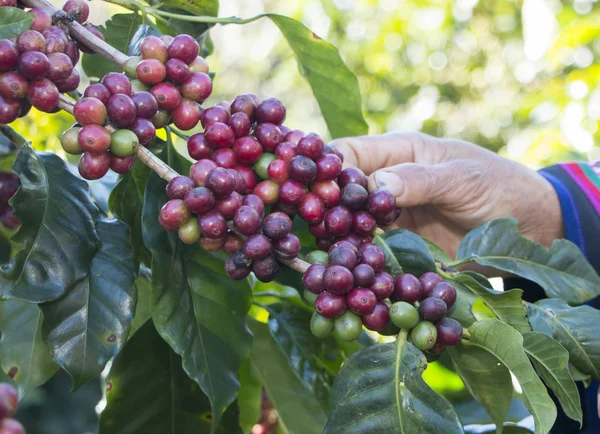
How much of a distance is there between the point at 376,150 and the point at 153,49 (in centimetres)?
89

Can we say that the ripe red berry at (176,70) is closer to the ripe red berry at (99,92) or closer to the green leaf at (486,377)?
the ripe red berry at (99,92)

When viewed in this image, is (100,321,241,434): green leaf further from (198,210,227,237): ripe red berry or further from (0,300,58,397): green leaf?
(198,210,227,237): ripe red berry

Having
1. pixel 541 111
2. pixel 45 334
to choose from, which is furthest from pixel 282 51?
pixel 45 334

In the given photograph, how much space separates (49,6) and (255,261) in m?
0.43

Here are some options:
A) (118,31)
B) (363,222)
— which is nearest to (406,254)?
(363,222)

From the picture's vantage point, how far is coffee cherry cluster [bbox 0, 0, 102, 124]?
734 millimetres

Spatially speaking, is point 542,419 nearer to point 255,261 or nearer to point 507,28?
point 255,261

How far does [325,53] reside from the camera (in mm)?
1229

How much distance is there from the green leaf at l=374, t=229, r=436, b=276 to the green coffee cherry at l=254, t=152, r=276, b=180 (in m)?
0.19

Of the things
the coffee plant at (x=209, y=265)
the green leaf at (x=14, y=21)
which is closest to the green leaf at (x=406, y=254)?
the coffee plant at (x=209, y=265)

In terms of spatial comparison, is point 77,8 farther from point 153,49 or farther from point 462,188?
point 462,188

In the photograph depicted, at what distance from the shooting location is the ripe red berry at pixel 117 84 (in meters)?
0.77

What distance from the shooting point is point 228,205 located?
0.76 meters

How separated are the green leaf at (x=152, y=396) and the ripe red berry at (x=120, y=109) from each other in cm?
42
